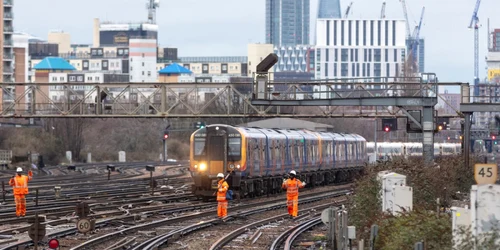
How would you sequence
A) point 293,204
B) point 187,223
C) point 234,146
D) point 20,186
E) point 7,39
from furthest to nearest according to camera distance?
1. point 7,39
2. point 234,146
3. point 293,204
4. point 20,186
5. point 187,223

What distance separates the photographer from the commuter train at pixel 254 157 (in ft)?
143

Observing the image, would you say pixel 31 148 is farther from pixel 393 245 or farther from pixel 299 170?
pixel 393 245

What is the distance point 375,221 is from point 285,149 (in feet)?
93.1

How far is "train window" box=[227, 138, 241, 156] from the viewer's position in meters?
44.0

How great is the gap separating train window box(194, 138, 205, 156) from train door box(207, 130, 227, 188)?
0.24m

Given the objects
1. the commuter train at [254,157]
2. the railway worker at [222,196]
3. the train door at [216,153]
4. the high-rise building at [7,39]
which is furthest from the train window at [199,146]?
the high-rise building at [7,39]

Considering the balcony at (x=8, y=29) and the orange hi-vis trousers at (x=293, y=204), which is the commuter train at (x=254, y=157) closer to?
the orange hi-vis trousers at (x=293, y=204)

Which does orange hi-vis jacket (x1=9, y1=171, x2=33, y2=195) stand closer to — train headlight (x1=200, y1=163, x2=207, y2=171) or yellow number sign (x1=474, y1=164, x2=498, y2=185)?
train headlight (x1=200, y1=163, x2=207, y2=171)

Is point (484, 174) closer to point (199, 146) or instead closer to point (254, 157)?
point (199, 146)

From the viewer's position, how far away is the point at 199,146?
145 ft

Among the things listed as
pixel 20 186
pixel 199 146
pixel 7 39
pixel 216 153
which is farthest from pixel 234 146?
pixel 7 39

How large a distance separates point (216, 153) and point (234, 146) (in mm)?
747

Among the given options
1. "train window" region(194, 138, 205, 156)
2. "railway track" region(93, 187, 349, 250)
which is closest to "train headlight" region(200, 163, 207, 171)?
"train window" region(194, 138, 205, 156)

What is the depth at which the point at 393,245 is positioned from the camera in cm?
1919
